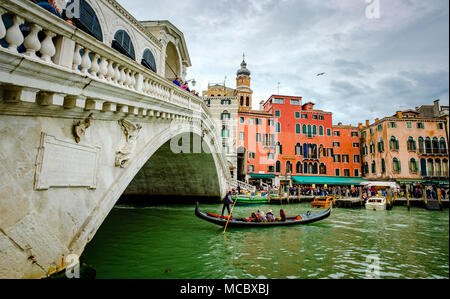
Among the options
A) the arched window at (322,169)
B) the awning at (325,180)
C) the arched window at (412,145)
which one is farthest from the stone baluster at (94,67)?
the arched window at (322,169)

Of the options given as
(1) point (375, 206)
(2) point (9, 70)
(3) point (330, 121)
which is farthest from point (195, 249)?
(3) point (330, 121)

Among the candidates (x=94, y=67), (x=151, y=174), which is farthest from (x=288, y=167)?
(x=94, y=67)

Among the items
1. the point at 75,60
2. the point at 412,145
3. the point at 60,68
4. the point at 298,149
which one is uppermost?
the point at 298,149

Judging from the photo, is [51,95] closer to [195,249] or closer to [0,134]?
[0,134]

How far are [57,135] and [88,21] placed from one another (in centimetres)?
429

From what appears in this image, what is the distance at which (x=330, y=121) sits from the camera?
28562mm

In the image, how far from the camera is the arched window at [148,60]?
9.01m

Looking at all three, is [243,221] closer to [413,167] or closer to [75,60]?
[75,60]

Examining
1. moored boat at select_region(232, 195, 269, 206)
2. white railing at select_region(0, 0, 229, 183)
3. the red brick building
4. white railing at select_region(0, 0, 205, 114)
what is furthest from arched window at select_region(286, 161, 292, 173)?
white railing at select_region(0, 0, 205, 114)

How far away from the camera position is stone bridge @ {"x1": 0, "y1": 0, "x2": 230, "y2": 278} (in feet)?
8.78

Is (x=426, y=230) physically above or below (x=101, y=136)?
below

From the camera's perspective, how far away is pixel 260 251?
6574mm

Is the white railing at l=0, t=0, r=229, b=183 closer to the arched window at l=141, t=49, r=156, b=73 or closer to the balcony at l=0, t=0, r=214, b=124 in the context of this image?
the balcony at l=0, t=0, r=214, b=124
